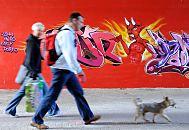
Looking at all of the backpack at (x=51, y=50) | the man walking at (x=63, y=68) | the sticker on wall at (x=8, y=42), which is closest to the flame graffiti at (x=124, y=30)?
the sticker on wall at (x=8, y=42)

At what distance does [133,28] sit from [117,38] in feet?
1.56

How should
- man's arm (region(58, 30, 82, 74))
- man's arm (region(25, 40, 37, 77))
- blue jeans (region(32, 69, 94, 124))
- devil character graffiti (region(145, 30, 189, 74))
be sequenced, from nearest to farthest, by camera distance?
man's arm (region(58, 30, 82, 74)) → blue jeans (region(32, 69, 94, 124)) → man's arm (region(25, 40, 37, 77)) → devil character graffiti (region(145, 30, 189, 74))

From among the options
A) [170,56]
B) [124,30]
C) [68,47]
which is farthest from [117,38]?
[68,47]

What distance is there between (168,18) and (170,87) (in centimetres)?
A: 177

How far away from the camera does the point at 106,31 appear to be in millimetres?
11617

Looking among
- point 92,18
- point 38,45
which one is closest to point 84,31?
point 92,18

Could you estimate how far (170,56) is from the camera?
462 inches

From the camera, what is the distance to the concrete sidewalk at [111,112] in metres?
7.79

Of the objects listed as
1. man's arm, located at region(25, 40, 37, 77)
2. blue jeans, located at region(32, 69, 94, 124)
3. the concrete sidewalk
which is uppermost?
man's arm, located at region(25, 40, 37, 77)

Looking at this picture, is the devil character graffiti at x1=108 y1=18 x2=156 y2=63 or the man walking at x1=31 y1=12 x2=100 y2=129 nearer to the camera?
the man walking at x1=31 y1=12 x2=100 y2=129

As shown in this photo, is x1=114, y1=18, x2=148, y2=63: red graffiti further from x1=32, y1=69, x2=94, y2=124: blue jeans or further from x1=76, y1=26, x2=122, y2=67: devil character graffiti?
x1=32, y1=69, x2=94, y2=124: blue jeans

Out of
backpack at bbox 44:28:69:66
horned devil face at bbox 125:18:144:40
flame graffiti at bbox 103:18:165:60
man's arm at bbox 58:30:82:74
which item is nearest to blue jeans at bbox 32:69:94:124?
backpack at bbox 44:28:69:66

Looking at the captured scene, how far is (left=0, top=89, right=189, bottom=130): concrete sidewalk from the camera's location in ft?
25.5

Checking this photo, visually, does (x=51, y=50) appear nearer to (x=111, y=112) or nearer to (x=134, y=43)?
(x=111, y=112)
